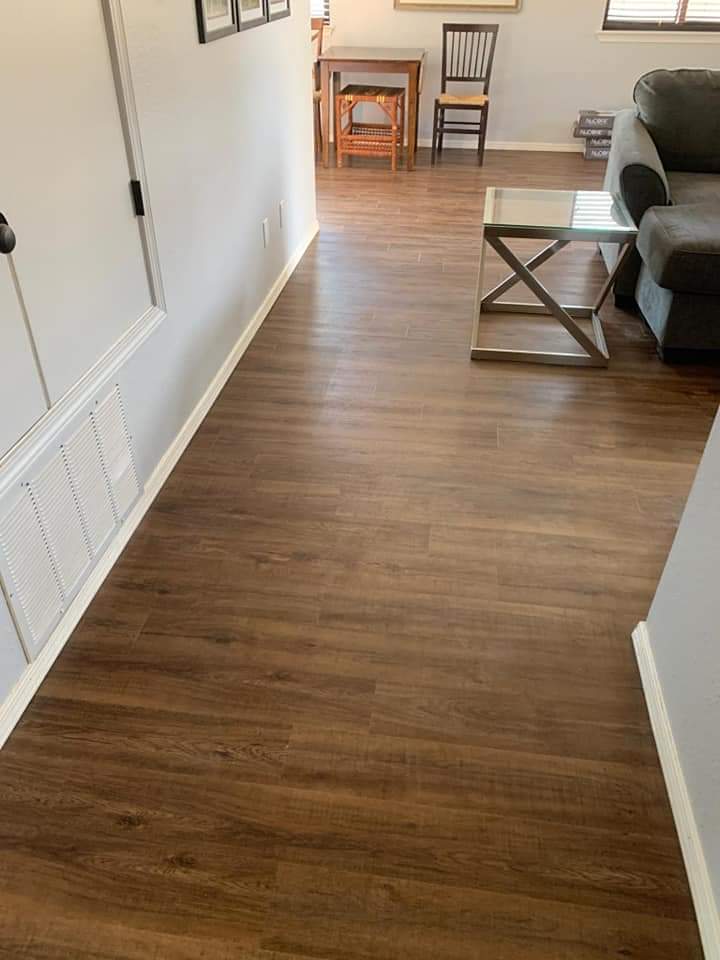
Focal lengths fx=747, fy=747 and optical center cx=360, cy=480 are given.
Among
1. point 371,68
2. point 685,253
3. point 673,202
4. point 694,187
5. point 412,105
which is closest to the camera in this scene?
point 685,253

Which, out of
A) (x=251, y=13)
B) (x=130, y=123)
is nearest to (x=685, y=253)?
(x=251, y=13)

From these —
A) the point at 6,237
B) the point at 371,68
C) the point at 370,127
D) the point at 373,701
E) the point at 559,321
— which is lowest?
the point at 373,701

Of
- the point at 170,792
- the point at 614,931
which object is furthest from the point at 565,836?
the point at 170,792

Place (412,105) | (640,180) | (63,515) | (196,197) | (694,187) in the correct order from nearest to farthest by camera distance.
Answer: (63,515) → (196,197) → (640,180) → (694,187) → (412,105)

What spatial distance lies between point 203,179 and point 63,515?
1.39m

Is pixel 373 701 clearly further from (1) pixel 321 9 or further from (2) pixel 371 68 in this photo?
(1) pixel 321 9

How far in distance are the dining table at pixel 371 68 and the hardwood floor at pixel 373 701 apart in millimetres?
3583

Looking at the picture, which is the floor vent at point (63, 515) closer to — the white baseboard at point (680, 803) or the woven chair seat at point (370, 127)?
the white baseboard at point (680, 803)

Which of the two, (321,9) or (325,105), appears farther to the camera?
(321,9)

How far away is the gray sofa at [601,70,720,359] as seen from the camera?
2.92m

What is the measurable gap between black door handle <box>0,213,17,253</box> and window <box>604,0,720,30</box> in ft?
19.3

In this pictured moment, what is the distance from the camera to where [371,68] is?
549 centimetres

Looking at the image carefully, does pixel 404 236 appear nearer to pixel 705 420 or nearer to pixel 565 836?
pixel 705 420

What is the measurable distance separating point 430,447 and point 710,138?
2491 mm
